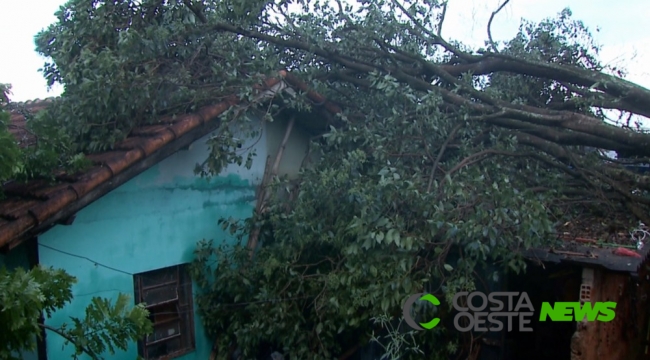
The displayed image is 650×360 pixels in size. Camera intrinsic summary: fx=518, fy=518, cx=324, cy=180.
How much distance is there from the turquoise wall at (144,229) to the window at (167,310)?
0.32 feet

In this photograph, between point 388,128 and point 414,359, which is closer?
point 414,359

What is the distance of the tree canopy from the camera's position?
458cm

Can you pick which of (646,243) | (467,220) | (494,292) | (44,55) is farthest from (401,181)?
(44,55)

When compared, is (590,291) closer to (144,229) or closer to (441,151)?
(441,151)

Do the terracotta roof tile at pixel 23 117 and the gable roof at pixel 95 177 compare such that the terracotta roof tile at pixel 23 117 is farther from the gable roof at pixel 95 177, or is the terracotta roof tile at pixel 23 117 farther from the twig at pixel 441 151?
the twig at pixel 441 151

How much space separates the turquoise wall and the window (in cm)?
10

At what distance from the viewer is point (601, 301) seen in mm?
4613

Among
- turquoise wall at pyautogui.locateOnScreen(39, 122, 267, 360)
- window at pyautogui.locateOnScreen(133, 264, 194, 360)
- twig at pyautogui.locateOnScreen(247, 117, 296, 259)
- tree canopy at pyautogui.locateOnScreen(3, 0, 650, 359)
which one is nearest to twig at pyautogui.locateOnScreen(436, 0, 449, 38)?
tree canopy at pyautogui.locateOnScreen(3, 0, 650, 359)

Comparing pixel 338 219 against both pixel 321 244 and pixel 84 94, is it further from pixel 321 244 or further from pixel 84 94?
pixel 84 94

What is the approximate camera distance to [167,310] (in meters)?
5.32

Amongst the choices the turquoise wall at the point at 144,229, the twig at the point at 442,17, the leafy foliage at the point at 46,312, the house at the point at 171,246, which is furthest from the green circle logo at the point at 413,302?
the twig at the point at 442,17

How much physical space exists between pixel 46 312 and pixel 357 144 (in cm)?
382

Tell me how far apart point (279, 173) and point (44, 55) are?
10.5 ft

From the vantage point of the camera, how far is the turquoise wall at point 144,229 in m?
4.41
